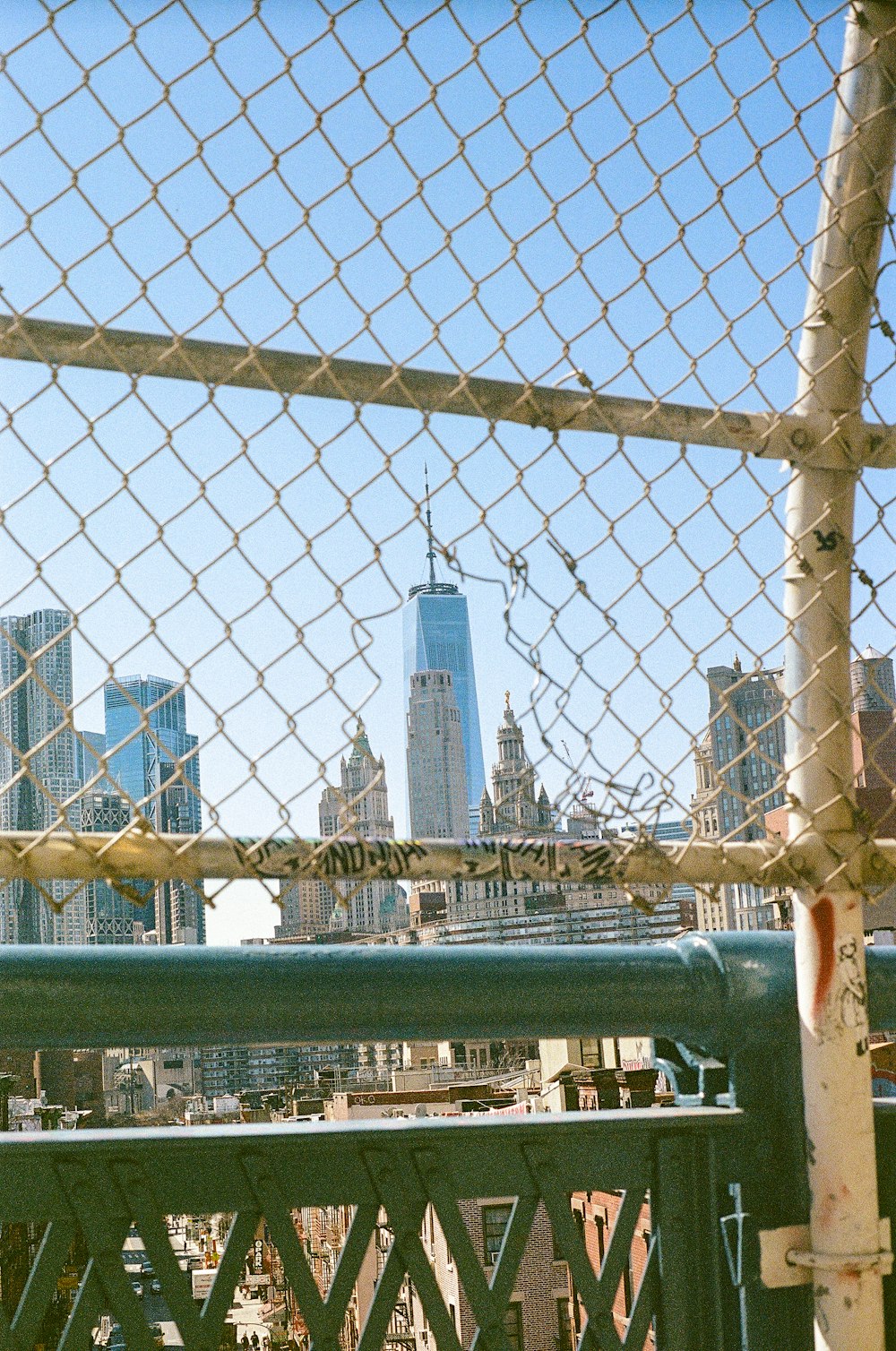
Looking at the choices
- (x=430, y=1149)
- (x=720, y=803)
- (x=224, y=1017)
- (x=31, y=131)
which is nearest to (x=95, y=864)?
(x=224, y=1017)

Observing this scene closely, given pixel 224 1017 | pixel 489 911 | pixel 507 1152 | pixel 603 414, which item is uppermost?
pixel 603 414

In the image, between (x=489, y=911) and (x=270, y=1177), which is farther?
(x=489, y=911)

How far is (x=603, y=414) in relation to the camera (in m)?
1.84

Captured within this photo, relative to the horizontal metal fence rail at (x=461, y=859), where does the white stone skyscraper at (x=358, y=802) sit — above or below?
above

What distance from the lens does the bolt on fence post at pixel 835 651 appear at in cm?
181

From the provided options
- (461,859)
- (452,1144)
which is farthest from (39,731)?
(452,1144)

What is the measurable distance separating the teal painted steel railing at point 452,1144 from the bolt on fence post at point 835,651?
7cm

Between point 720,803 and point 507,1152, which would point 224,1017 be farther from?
point 720,803

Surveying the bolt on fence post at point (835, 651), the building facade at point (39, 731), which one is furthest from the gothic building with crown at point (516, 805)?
the building facade at point (39, 731)

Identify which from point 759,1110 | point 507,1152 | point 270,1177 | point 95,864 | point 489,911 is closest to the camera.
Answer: point 95,864

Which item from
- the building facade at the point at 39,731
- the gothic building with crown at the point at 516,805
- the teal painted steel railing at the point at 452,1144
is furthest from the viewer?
the gothic building with crown at the point at 516,805

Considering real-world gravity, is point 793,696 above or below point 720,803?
above

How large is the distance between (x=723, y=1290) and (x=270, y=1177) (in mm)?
718

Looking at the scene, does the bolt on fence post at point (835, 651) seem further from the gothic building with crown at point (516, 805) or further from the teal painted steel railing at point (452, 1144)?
the gothic building with crown at point (516, 805)
